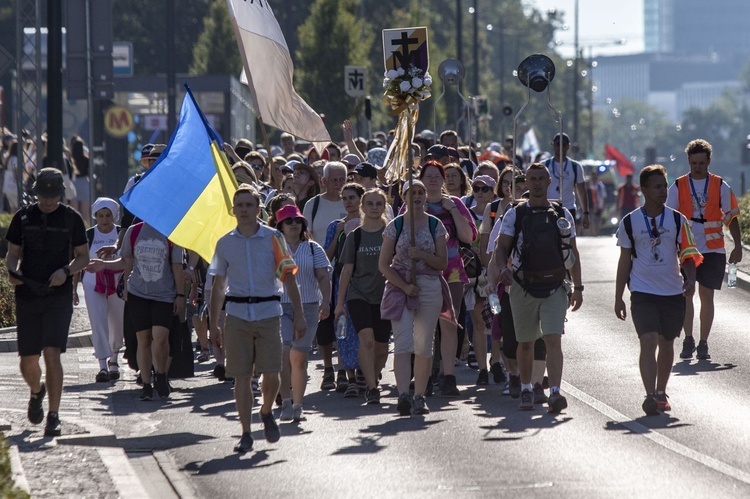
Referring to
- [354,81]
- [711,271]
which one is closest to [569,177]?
[711,271]

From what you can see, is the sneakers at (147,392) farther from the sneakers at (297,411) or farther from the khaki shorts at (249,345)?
the khaki shorts at (249,345)

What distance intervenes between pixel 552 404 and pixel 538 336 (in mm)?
513

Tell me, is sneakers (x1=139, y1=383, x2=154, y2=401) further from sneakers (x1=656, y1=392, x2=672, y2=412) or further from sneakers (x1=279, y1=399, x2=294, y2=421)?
sneakers (x1=656, y1=392, x2=672, y2=412)

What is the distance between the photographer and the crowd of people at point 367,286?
10609mm

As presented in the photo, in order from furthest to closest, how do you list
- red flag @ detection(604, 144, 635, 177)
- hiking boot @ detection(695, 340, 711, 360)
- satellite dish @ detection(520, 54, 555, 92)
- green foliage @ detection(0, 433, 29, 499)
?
red flag @ detection(604, 144, 635, 177), satellite dish @ detection(520, 54, 555, 92), hiking boot @ detection(695, 340, 711, 360), green foliage @ detection(0, 433, 29, 499)

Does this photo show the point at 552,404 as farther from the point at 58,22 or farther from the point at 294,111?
A: the point at 58,22

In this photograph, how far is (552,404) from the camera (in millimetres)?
11758

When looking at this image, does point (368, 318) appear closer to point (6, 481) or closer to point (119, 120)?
point (6, 481)

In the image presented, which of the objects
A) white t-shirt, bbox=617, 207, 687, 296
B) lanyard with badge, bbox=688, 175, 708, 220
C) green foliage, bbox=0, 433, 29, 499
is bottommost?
green foliage, bbox=0, 433, 29, 499

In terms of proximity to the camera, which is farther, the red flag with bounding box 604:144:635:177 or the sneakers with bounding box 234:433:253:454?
the red flag with bounding box 604:144:635:177

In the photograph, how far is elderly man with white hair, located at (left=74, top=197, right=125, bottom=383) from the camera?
1459 cm

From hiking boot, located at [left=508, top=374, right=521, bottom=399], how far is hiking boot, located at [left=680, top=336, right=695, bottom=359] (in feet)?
A: 8.31

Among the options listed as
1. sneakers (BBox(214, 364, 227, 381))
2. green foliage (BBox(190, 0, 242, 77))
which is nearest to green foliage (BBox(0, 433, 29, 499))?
sneakers (BBox(214, 364, 227, 381))

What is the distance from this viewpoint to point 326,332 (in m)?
13.6
